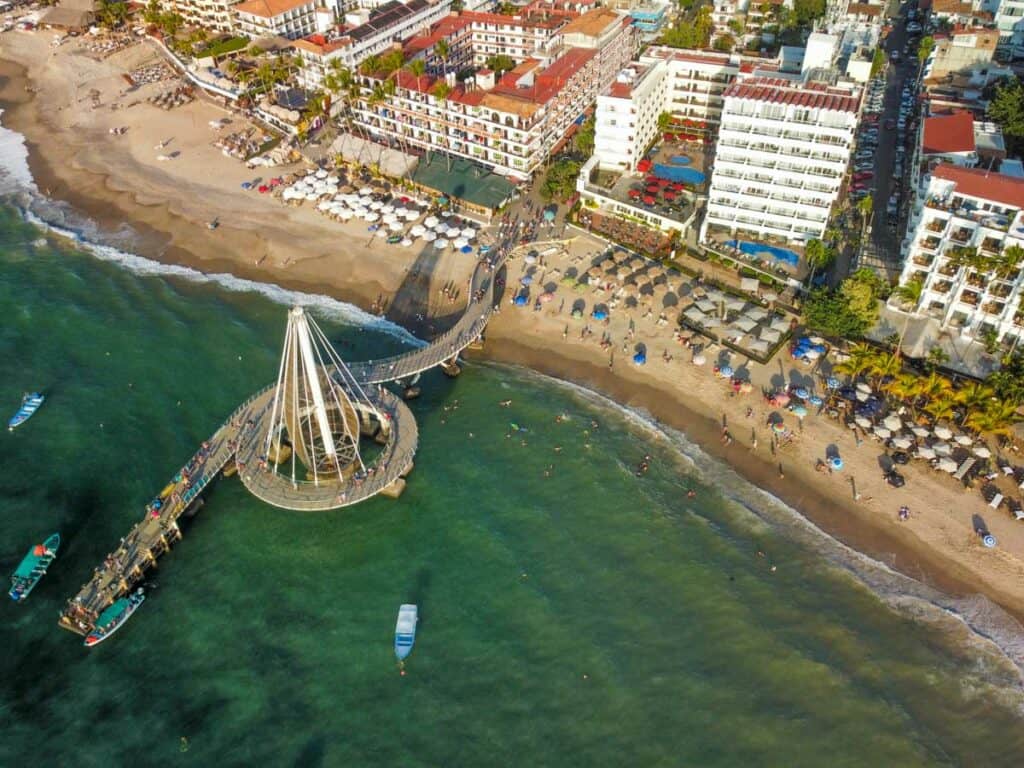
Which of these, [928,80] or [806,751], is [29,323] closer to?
[806,751]

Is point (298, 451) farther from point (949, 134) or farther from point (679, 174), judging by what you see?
point (949, 134)

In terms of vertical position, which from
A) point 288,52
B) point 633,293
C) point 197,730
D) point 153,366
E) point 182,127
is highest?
point 288,52

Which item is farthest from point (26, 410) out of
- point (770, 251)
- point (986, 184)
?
point (986, 184)

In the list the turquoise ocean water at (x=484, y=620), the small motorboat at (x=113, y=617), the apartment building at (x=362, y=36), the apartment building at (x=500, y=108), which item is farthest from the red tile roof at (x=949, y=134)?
the small motorboat at (x=113, y=617)

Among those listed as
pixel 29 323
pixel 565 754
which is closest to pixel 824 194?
pixel 565 754

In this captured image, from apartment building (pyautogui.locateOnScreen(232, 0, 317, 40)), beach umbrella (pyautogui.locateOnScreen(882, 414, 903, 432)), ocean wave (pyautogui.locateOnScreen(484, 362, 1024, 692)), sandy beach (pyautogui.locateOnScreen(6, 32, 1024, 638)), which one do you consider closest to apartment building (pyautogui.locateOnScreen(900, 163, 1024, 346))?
beach umbrella (pyautogui.locateOnScreen(882, 414, 903, 432))

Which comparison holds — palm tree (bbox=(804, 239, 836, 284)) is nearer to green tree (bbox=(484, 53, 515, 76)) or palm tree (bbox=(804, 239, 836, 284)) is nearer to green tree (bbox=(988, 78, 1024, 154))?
green tree (bbox=(988, 78, 1024, 154))
